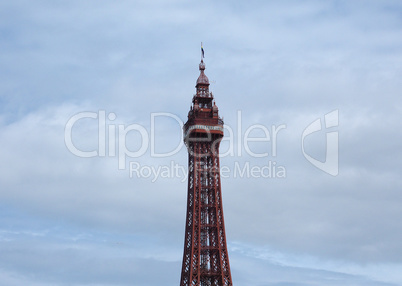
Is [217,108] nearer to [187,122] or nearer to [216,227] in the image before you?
[187,122]

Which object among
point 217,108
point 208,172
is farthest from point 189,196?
point 217,108

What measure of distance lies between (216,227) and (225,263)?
6.56 meters

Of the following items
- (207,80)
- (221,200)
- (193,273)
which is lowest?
(193,273)

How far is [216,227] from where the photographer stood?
529 ft

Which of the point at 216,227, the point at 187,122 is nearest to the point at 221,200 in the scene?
the point at 216,227

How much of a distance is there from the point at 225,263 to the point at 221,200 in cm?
1132

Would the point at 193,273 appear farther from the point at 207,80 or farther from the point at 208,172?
the point at 207,80

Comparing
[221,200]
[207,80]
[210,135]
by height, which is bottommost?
[221,200]

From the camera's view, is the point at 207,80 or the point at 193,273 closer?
the point at 193,273

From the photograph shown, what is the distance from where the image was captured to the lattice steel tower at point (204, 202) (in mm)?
159250

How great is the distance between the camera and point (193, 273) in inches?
6225

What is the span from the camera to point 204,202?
16325 centimetres

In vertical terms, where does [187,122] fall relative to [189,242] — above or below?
above

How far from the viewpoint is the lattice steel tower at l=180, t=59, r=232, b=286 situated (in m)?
159
